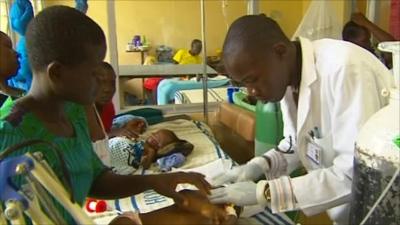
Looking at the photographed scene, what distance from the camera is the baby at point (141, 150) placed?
191 cm

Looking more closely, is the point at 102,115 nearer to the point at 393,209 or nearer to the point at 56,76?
the point at 56,76

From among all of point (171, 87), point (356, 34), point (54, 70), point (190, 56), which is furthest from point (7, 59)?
point (190, 56)

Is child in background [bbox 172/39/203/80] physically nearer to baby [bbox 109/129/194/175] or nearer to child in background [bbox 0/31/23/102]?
baby [bbox 109/129/194/175]

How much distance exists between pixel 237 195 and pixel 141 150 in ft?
3.34

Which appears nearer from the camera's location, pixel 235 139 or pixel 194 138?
pixel 194 138

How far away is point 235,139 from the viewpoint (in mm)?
2697

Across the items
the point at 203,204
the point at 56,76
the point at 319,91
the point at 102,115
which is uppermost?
the point at 56,76

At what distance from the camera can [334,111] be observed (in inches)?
41.0

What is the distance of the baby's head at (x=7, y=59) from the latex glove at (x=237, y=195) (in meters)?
0.92

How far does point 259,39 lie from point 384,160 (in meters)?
0.48

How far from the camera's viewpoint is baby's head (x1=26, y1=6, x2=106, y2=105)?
2.34 feet

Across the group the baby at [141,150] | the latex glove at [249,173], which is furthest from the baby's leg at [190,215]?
the baby at [141,150]

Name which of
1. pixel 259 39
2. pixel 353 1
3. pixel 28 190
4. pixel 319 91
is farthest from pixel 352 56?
pixel 353 1

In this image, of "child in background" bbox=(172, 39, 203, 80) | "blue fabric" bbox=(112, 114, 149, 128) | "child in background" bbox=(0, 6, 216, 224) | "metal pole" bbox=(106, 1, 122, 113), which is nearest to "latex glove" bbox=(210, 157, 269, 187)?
"child in background" bbox=(0, 6, 216, 224)
